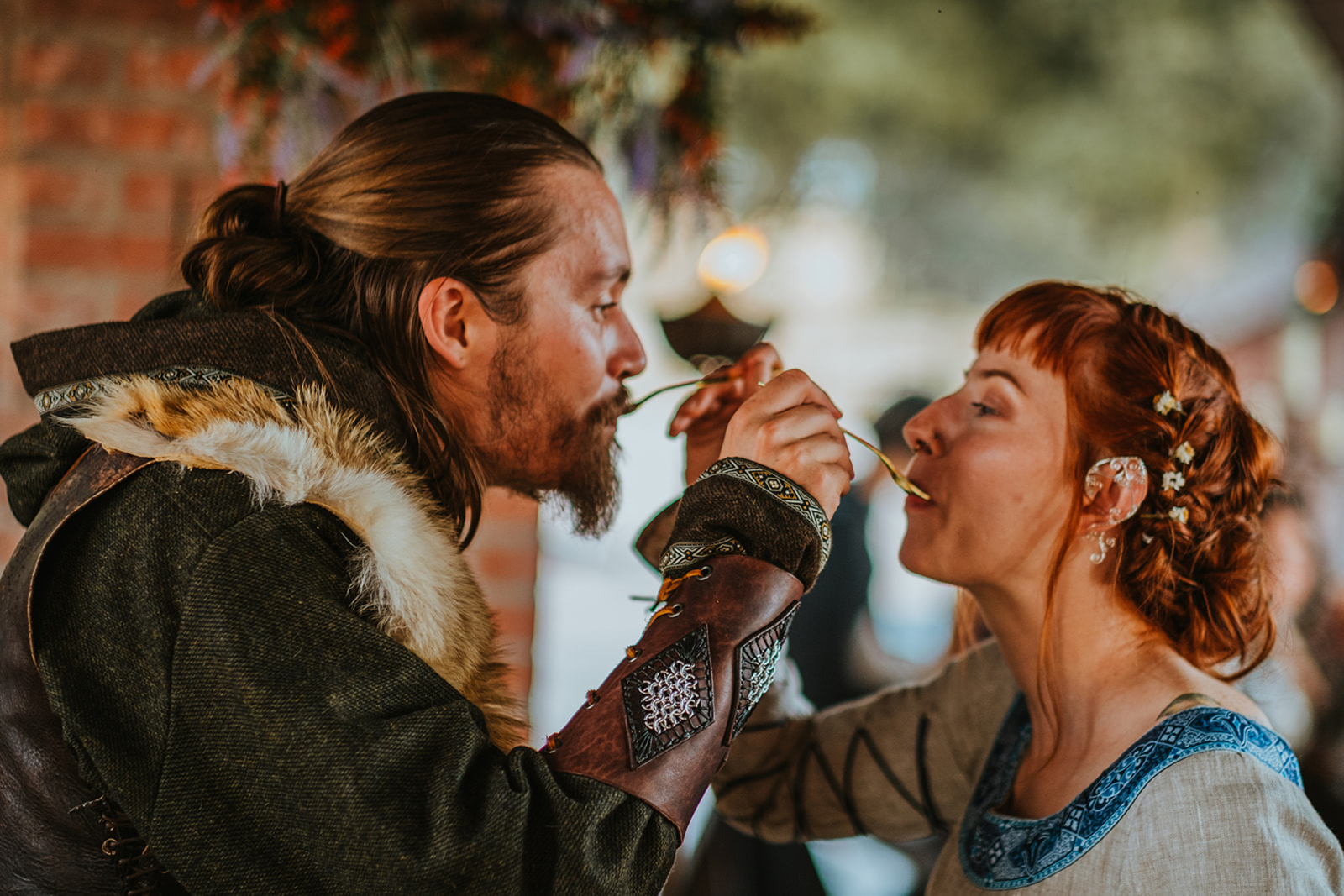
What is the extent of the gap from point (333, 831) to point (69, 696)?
311mm

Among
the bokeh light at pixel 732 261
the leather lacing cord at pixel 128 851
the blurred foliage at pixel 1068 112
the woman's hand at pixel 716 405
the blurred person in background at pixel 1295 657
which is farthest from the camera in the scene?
the blurred foliage at pixel 1068 112

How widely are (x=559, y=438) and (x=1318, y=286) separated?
5.40 m

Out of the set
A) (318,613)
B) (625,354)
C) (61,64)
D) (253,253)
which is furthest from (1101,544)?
(61,64)

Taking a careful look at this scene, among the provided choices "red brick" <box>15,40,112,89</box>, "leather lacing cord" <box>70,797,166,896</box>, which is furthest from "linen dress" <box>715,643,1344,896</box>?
"red brick" <box>15,40,112,89</box>

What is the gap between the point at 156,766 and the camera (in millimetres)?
901

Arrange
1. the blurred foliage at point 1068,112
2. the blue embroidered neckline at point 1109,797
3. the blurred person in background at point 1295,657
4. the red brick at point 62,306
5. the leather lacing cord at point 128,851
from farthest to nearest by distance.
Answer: the blurred foliage at point 1068,112 → the blurred person in background at point 1295,657 → the red brick at point 62,306 → the blue embroidered neckline at point 1109,797 → the leather lacing cord at point 128,851

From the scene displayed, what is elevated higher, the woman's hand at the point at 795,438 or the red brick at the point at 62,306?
the red brick at the point at 62,306

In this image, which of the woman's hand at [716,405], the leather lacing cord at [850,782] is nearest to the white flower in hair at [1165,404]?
the woman's hand at [716,405]

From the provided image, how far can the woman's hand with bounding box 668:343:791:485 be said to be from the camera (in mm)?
1586

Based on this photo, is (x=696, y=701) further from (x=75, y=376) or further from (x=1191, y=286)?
(x=1191, y=286)

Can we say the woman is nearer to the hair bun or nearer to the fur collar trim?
the fur collar trim

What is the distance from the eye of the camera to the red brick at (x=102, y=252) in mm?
2125

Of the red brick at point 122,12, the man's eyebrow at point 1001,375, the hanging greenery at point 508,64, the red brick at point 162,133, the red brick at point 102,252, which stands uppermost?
the red brick at point 122,12

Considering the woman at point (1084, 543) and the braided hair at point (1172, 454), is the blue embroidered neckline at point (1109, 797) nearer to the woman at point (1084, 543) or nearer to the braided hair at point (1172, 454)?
the woman at point (1084, 543)
